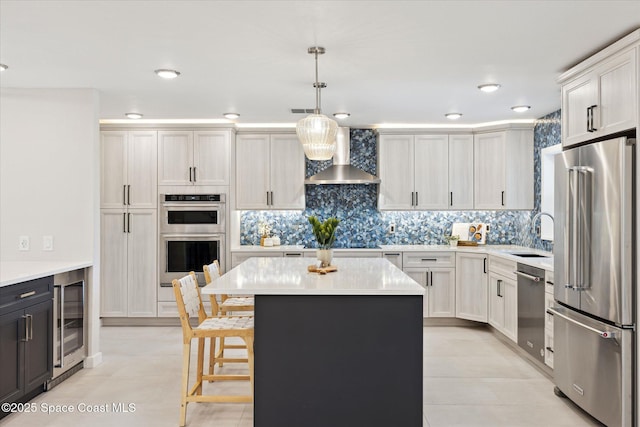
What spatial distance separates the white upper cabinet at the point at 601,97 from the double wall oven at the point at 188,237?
3.85 metres

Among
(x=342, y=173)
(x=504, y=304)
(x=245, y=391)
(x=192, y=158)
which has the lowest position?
(x=245, y=391)

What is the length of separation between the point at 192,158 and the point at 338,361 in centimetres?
377

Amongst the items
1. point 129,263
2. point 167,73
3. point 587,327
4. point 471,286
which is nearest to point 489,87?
point 587,327

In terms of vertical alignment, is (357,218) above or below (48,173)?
below

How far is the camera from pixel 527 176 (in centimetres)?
587

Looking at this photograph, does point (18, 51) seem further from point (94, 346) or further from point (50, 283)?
point (94, 346)

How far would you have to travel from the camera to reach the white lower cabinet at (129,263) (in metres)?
5.88

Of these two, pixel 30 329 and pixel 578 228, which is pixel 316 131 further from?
pixel 30 329

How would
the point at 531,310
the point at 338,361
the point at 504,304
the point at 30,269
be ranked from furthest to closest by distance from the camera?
1. the point at 504,304
2. the point at 531,310
3. the point at 30,269
4. the point at 338,361

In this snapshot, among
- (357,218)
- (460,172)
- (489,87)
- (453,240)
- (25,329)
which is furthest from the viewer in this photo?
(357,218)

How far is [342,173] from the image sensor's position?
600 cm

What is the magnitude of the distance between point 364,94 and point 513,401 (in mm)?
2845

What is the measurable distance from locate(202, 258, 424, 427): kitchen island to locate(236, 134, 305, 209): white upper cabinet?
10.7 feet

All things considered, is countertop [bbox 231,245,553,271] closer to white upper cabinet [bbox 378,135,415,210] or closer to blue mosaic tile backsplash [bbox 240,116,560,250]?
blue mosaic tile backsplash [bbox 240,116,560,250]
